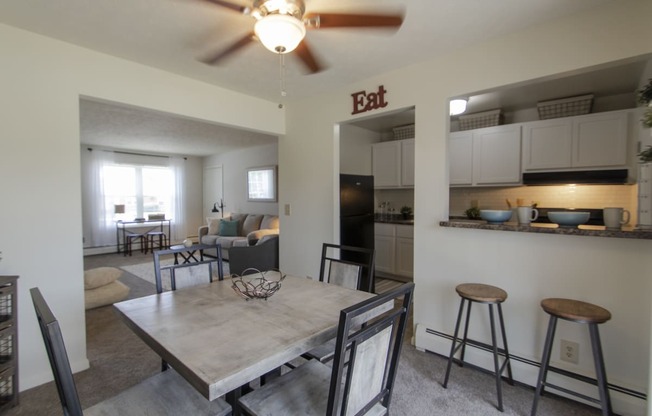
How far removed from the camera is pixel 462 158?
4.22 m

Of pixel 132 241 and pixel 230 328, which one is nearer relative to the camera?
pixel 230 328

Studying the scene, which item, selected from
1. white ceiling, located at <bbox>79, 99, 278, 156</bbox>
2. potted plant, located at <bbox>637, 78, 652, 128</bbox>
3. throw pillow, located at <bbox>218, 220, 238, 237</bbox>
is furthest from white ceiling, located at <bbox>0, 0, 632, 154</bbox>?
throw pillow, located at <bbox>218, 220, 238, 237</bbox>

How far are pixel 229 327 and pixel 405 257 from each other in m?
3.44

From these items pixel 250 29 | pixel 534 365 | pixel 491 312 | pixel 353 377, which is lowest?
pixel 534 365

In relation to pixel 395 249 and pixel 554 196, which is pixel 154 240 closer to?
pixel 395 249

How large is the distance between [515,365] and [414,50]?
2420 millimetres

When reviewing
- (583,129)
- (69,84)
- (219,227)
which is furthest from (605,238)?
(219,227)

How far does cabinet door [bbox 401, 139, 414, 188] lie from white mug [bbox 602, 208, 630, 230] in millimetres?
2800

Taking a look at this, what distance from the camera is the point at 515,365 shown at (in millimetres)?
2125

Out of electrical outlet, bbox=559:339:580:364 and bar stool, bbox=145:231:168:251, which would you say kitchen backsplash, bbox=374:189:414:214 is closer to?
electrical outlet, bbox=559:339:580:364

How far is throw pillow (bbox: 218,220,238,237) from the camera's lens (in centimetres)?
627

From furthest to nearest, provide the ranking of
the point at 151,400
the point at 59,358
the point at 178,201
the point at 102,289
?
the point at 178,201 < the point at 102,289 < the point at 151,400 < the point at 59,358

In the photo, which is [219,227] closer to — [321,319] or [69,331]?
[69,331]

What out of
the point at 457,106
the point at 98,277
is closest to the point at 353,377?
the point at 457,106
